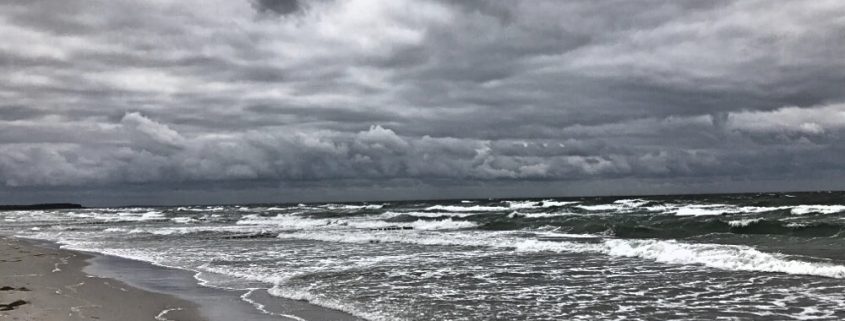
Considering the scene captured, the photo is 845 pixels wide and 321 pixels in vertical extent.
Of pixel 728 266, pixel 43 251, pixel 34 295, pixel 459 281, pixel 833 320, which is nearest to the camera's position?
pixel 833 320

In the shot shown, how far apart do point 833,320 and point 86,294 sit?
12415 millimetres

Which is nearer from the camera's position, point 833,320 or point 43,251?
point 833,320

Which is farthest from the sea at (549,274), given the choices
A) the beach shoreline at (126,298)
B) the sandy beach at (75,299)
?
the sandy beach at (75,299)

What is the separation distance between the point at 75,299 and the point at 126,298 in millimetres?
835

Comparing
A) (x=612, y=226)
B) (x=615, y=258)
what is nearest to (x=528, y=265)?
(x=615, y=258)

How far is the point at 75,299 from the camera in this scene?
449 inches

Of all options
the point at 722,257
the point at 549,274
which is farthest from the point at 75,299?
the point at 722,257

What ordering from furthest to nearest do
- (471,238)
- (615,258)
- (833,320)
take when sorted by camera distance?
(471,238)
(615,258)
(833,320)

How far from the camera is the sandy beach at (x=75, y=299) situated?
31.9ft

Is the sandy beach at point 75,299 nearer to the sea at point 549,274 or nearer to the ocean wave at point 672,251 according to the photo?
the sea at point 549,274

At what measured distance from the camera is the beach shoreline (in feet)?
32.0

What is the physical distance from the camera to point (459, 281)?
1323 centimetres

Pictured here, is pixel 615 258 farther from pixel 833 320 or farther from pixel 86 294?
pixel 86 294

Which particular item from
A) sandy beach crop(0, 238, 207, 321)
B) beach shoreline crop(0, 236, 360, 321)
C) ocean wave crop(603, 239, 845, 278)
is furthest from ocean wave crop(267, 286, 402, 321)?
ocean wave crop(603, 239, 845, 278)
